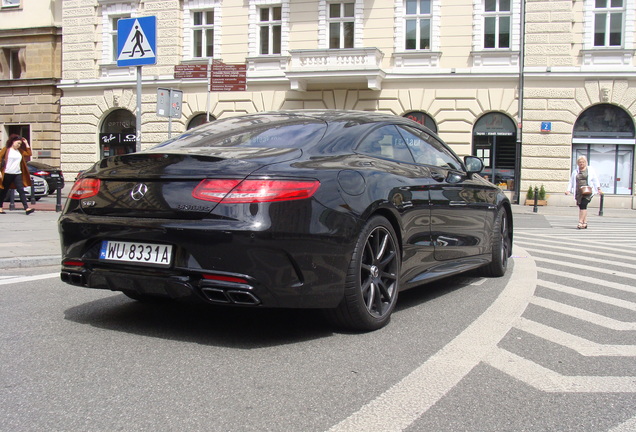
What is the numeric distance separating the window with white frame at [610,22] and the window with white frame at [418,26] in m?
5.97

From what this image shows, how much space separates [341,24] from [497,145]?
780 cm

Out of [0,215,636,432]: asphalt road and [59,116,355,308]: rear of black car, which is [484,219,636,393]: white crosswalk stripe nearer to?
[0,215,636,432]: asphalt road

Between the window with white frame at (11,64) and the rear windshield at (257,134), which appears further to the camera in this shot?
the window with white frame at (11,64)

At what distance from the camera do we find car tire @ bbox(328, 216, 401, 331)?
13.2 ft

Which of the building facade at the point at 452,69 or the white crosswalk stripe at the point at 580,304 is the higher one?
the building facade at the point at 452,69

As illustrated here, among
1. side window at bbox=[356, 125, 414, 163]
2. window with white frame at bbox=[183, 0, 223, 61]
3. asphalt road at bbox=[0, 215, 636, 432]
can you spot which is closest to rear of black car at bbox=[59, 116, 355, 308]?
asphalt road at bbox=[0, 215, 636, 432]

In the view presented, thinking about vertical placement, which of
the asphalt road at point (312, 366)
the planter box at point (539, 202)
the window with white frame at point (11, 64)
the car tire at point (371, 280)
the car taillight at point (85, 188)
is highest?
the window with white frame at point (11, 64)

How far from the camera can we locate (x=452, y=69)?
2458 centimetres

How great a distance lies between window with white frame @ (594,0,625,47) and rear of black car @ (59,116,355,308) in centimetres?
2265

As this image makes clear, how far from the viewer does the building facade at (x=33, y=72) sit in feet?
99.9

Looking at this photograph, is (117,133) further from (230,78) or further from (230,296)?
(230,296)

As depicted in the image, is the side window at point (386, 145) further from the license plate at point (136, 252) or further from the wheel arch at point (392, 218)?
the license plate at point (136, 252)

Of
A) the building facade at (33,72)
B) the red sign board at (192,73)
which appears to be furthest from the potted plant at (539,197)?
the building facade at (33,72)

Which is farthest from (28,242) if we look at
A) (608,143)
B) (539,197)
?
(608,143)
